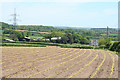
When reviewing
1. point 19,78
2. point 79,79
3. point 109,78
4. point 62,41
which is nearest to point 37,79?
point 19,78

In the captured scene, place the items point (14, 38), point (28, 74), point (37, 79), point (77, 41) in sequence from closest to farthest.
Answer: point (37, 79)
point (28, 74)
point (14, 38)
point (77, 41)

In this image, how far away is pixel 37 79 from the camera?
10.1 meters

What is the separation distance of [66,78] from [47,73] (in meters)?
1.79

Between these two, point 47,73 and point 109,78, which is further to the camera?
point 47,73

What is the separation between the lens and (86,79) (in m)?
10.3

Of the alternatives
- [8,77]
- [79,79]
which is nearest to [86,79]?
[79,79]

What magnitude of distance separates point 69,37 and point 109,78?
57.2 metres

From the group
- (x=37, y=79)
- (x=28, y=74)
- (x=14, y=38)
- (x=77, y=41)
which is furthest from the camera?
(x=77, y=41)

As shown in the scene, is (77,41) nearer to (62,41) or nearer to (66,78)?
(62,41)

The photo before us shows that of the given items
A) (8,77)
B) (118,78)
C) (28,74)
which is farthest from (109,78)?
(8,77)

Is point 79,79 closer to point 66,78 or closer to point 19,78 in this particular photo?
point 66,78

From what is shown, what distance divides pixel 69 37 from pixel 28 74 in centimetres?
5674

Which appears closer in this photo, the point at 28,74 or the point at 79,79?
the point at 79,79

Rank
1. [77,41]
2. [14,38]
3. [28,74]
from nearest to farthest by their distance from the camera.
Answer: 1. [28,74]
2. [14,38]
3. [77,41]
